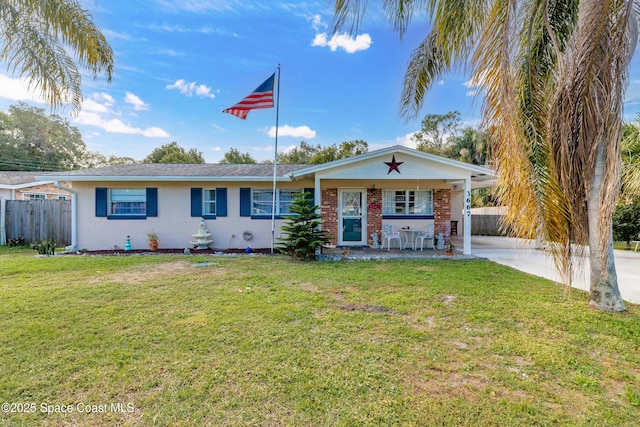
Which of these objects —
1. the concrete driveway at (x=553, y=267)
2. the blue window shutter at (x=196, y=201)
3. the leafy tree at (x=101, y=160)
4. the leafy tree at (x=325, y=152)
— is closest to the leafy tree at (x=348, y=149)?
the leafy tree at (x=325, y=152)

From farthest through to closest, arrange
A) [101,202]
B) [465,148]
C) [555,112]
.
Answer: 1. [465,148]
2. [101,202]
3. [555,112]

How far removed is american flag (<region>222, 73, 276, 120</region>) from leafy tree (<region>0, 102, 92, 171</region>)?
2746 centimetres

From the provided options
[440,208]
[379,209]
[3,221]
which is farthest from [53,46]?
[440,208]

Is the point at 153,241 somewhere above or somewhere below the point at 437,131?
below

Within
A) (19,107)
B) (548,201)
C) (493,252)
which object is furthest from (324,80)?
(19,107)

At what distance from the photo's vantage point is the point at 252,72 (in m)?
11.4

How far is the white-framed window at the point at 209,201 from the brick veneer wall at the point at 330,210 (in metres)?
3.99

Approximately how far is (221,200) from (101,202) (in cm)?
414

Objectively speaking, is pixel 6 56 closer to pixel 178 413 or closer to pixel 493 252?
pixel 178 413

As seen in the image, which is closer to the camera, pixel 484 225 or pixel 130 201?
pixel 130 201

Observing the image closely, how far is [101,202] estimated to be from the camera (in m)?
10.0

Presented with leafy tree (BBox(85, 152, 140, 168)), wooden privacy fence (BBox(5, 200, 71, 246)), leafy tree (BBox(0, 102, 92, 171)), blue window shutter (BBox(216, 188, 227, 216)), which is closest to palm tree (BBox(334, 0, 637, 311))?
blue window shutter (BBox(216, 188, 227, 216))

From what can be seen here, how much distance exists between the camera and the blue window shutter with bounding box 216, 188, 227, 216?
10250mm

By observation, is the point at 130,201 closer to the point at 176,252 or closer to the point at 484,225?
the point at 176,252
